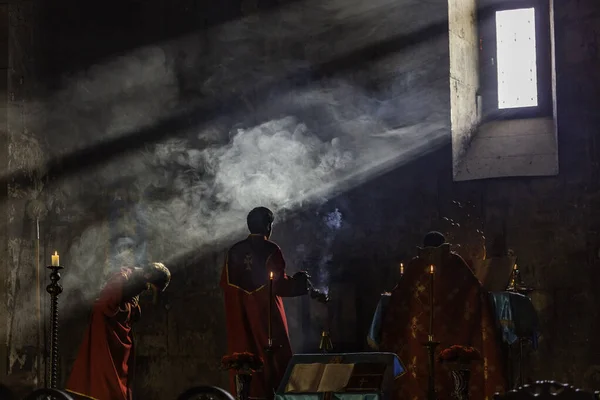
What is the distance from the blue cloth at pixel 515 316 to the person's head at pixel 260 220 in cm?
191

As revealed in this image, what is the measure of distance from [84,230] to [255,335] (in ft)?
12.1

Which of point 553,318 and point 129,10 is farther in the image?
point 129,10

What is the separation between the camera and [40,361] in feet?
38.2

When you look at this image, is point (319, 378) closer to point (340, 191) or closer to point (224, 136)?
point (340, 191)

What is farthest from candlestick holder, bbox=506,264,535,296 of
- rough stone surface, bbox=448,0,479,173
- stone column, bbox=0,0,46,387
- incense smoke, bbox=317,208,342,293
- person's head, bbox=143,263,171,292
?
stone column, bbox=0,0,46,387

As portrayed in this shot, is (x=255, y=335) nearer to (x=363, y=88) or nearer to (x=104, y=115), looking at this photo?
(x=363, y=88)

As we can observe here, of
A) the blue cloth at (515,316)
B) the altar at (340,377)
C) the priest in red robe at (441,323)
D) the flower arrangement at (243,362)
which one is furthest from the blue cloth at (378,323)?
the flower arrangement at (243,362)

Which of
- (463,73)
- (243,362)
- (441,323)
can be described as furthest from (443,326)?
(463,73)

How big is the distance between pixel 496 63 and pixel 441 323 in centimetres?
376

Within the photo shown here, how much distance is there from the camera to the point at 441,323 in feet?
28.9

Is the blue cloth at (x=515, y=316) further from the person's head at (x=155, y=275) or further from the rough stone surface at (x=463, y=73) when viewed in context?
the person's head at (x=155, y=275)

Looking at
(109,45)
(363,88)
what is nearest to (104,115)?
(109,45)

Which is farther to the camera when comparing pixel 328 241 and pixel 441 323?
pixel 328 241

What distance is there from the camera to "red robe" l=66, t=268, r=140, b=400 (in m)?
8.61
